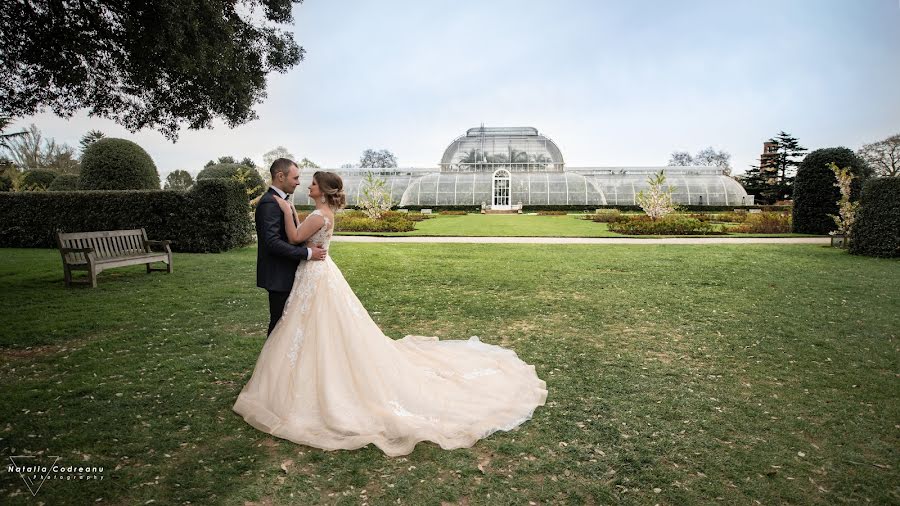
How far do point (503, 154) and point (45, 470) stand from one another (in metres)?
44.4

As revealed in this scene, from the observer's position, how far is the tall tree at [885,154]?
35.5 m

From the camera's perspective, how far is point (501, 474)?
3023 millimetres

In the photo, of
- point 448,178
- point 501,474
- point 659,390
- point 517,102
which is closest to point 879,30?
point 659,390

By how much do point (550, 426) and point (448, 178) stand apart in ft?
127

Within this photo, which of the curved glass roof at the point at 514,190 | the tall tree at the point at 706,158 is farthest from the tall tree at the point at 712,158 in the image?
the curved glass roof at the point at 514,190

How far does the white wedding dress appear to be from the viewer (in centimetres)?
347

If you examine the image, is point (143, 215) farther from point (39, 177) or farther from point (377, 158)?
point (377, 158)

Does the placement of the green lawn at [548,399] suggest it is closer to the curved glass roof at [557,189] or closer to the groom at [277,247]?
the groom at [277,247]

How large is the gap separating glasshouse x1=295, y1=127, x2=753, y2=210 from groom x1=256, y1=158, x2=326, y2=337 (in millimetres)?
33745

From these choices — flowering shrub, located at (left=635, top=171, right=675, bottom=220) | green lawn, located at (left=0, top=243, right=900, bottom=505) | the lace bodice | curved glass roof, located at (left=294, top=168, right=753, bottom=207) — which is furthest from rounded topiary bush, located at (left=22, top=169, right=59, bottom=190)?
flowering shrub, located at (left=635, top=171, right=675, bottom=220)

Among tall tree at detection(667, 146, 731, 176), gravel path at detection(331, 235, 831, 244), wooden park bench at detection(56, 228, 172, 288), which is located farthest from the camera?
tall tree at detection(667, 146, 731, 176)

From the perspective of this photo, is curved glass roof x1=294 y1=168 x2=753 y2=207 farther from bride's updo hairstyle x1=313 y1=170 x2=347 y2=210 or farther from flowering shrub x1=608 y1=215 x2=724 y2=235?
bride's updo hairstyle x1=313 y1=170 x2=347 y2=210

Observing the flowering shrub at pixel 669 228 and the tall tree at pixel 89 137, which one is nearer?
the flowering shrub at pixel 669 228

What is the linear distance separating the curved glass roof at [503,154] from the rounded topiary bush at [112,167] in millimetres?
29447
